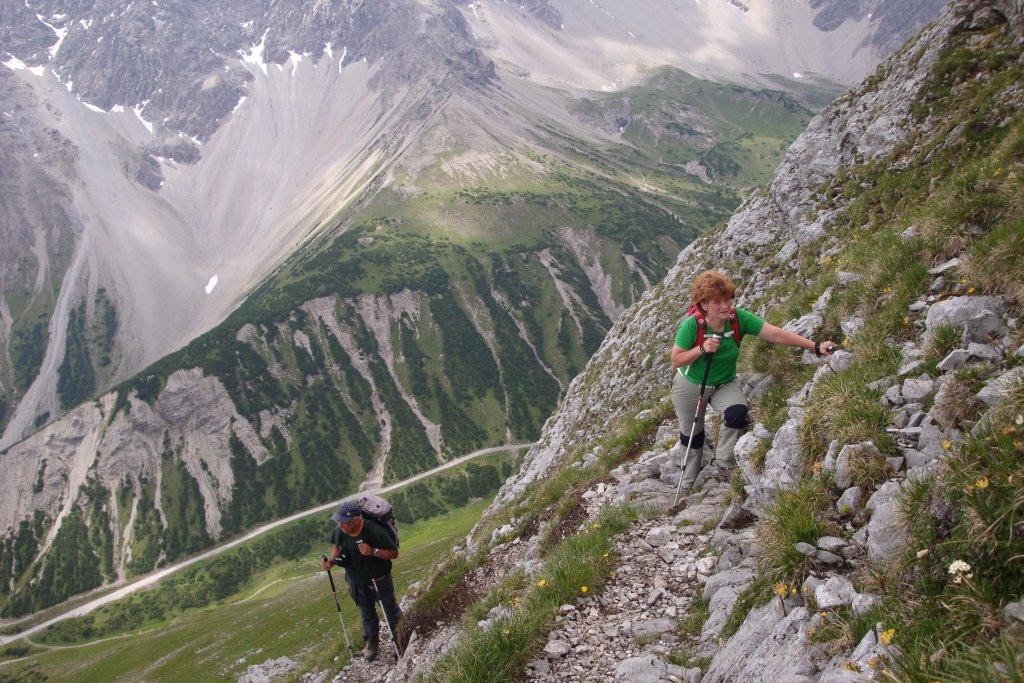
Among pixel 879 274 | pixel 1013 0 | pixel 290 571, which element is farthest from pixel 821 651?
pixel 290 571

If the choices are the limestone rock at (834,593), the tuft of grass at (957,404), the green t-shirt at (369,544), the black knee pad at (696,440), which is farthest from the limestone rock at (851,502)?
the green t-shirt at (369,544)

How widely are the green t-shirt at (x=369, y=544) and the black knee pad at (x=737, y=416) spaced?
8.55 meters

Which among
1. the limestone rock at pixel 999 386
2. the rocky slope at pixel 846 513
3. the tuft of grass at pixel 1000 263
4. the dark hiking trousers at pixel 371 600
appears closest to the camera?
the rocky slope at pixel 846 513

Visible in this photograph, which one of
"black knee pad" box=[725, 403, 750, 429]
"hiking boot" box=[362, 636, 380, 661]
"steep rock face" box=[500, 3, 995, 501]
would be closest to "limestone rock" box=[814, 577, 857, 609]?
"black knee pad" box=[725, 403, 750, 429]

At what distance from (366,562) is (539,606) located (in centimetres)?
673

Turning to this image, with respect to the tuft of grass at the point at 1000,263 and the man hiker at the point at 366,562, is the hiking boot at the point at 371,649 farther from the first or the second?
the tuft of grass at the point at 1000,263

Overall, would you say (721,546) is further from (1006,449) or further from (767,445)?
(1006,449)

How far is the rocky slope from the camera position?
4.57m

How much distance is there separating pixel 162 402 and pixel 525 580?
22711cm

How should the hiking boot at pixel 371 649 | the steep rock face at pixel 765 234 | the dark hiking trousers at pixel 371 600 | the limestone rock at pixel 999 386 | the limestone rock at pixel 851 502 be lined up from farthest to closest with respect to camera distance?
A: the steep rock face at pixel 765 234
the hiking boot at pixel 371 649
the dark hiking trousers at pixel 371 600
the limestone rock at pixel 851 502
the limestone rock at pixel 999 386

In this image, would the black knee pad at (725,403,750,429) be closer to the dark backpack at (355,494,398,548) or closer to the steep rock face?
the dark backpack at (355,494,398,548)

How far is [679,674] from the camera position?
6.82 metres

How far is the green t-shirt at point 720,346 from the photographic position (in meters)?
9.95

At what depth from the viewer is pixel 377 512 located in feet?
45.3
